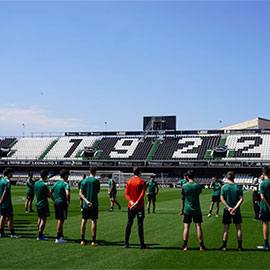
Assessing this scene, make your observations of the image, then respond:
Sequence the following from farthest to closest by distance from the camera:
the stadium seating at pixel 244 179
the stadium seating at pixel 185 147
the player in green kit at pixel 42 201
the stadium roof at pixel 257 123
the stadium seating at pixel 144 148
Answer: the stadium roof at pixel 257 123 → the stadium seating at pixel 185 147 → the stadium seating at pixel 144 148 → the stadium seating at pixel 244 179 → the player in green kit at pixel 42 201

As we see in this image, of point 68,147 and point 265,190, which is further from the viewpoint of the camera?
point 68,147

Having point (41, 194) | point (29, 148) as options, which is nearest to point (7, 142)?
point (29, 148)

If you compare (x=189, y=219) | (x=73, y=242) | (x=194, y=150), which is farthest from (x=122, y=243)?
(x=194, y=150)

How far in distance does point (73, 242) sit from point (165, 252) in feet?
9.28

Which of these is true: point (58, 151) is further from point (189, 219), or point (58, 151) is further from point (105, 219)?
point (189, 219)

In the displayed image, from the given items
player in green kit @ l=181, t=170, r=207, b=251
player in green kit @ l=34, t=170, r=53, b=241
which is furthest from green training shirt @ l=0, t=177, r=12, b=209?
player in green kit @ l=181, t=170, r=207, b=251

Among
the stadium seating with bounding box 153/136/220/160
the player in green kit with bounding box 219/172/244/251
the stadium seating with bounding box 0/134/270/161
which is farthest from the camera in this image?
the stadium seating with bounding box 153/136/220/160

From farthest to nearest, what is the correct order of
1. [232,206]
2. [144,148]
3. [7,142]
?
[7,142]
[144,148]
[232,206]

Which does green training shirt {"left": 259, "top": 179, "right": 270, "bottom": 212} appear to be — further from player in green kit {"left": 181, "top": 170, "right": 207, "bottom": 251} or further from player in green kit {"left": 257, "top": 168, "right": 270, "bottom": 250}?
player in green kit {"left": 181, "top": 170, "right": 207, "bottom": 251}

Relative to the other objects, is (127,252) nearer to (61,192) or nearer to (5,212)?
(61,192)

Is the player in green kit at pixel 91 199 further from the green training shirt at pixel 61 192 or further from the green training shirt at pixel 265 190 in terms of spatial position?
the green training shirt at pixel 265 190

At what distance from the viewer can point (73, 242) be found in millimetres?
11078

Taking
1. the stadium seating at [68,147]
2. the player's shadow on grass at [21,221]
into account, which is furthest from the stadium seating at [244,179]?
the player's shadow on grass at [21,221]

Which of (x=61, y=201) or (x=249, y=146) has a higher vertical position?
(x=249, y=146)
